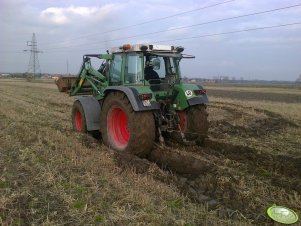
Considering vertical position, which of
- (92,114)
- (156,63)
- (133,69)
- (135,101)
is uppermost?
(156,63)

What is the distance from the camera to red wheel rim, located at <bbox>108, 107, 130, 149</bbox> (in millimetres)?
8867

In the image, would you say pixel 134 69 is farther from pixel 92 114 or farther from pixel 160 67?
pixel 92 114

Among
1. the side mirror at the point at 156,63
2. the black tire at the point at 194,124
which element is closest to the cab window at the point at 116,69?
the side mirror at the point at 156,63

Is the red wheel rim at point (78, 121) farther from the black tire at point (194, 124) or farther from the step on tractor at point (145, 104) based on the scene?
the black tire at point (194, 124)

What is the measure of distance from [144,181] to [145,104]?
6.90 ft

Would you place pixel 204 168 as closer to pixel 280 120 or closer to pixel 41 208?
pixel 41 208

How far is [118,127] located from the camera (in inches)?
355

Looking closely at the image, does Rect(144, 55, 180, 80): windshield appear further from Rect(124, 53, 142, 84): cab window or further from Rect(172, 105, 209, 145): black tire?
Rect(172, 105, 209, 145): black tire

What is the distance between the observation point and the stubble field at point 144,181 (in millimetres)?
4762

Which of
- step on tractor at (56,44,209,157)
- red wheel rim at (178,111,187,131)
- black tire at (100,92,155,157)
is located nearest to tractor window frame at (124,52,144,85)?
step on tractor at (56,44,209,157)

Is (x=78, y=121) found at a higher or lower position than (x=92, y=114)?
lower

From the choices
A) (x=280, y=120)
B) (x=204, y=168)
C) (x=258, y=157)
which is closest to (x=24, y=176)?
(x=204, y=168)

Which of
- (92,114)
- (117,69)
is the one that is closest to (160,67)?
(117,69)

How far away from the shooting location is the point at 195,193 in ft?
19.5
